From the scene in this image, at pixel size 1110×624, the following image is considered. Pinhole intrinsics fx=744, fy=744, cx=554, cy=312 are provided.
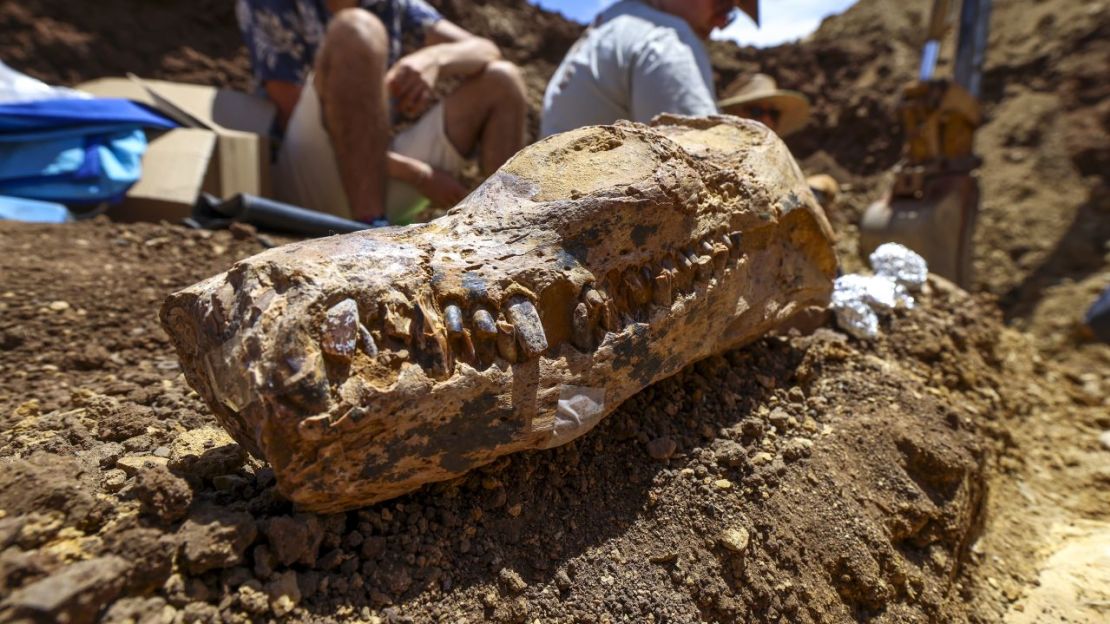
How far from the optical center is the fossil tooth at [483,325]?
3.61 feet

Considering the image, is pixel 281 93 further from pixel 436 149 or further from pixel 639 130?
pixel 639 130

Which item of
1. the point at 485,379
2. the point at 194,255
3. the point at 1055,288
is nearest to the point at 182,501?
the point at 485,379

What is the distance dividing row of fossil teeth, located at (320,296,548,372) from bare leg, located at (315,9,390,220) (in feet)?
→ 5.69

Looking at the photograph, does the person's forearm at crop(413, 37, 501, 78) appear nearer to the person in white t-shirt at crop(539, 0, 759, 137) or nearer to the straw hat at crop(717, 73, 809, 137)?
the person in white t-shirt at crop(539, 0, 759, 137)

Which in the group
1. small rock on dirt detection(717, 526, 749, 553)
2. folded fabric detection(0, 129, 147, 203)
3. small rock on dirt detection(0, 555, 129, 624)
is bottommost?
small rock on dirt detection(717, 526, 749, 553)

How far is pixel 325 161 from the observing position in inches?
112

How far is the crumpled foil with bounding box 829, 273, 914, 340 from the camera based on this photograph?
78.7 inches

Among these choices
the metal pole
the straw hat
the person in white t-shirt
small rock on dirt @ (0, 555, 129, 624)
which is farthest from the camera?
the metal pole

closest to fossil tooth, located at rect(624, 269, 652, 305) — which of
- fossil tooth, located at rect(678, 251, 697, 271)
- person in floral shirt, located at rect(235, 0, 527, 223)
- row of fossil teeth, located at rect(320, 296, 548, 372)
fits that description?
fossil tooth, located at rect(678, 251, 697, 271)

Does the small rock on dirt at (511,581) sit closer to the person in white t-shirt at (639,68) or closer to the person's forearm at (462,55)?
the person in white t-shirt at (639,68)

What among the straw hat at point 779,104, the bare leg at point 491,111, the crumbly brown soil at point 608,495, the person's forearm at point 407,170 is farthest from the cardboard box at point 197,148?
the straw hat at point 779,104

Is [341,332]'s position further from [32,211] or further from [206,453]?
[32,211]

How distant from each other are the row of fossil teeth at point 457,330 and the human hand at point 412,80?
1.85m

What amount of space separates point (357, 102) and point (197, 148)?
68 centimetres
